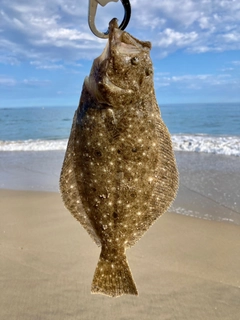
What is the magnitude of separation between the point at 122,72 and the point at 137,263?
444cm

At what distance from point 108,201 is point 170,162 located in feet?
1.76

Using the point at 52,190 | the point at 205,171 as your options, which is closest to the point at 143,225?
the point at 52,190

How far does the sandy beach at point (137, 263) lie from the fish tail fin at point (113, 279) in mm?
2160

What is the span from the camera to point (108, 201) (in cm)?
251

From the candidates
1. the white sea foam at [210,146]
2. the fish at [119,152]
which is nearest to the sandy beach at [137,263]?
the fish at [119,152]

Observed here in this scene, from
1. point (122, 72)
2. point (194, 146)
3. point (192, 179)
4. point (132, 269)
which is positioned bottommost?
point (132, 269)

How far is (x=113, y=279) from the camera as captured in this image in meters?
2.79

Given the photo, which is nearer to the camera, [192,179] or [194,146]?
[192,179]

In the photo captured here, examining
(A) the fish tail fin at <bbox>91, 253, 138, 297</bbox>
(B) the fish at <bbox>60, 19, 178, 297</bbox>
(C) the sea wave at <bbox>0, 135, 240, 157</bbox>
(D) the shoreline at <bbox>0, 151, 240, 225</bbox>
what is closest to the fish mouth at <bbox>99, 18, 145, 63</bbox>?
(B) the fish at <bbox>60, 19, 178, 297</bbox>

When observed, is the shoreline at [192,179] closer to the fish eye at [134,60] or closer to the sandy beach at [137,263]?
the sandy beach at [137,263]

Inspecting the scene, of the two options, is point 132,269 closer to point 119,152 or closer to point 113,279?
point 113,279

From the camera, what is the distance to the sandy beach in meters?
4.79

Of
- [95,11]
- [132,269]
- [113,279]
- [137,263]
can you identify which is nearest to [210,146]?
[137,263]

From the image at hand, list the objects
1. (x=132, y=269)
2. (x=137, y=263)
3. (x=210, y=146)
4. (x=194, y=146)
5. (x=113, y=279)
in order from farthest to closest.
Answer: (x=194, y=146)
(x=210, y=146)
(x=137, y=263)
(x=132, y=269)
(x=113, y=279)
